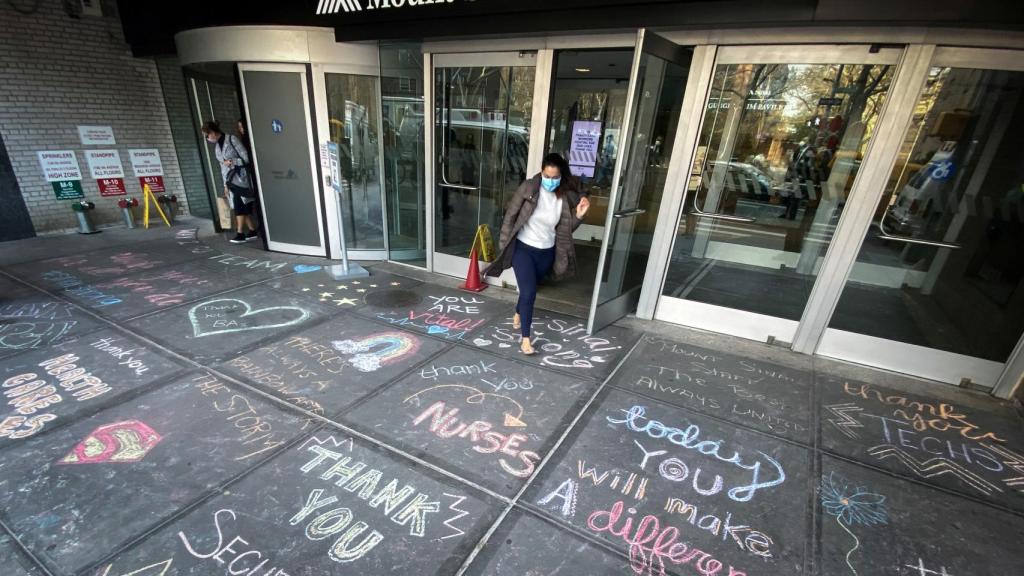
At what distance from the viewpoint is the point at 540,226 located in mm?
4215

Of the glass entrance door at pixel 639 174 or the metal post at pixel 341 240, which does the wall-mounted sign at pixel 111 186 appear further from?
the glass entrance door at pixel 639 174

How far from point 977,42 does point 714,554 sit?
4.45 metres

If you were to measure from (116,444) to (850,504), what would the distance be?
189 inches

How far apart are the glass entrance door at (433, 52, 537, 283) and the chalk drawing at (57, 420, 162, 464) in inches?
156

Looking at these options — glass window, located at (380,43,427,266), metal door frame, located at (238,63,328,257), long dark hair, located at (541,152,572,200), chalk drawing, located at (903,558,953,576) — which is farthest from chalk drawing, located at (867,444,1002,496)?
metal door frame, located at (238,63,328,257)

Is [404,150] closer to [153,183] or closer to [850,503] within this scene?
[153,183]

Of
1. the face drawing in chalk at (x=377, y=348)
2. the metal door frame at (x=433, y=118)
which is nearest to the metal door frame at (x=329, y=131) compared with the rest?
the metal door frame at (x=433, y=118)

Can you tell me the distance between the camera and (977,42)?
11.3 feet

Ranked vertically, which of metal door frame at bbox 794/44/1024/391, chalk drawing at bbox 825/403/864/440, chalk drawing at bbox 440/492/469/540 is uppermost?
metal door frame at bbox 794/44/1024/391

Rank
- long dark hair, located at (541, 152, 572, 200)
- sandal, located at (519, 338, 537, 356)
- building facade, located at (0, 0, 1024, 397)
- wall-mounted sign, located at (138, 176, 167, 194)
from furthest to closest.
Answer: wall-mounted sign, located at (138, 176, 167, 194) < sandal, located at (519, 338, 537, 356) < long dark hair, located at (541, 152, 572, 200) < building facade, located at (0, 0, 1024, 397)

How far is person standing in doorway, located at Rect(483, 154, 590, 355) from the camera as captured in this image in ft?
13.5

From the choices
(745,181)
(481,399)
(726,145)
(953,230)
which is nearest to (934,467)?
(953,230)

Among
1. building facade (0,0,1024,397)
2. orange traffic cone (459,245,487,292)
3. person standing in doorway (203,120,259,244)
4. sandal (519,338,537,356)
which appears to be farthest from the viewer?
person standing in doorway (203,120,259,244)

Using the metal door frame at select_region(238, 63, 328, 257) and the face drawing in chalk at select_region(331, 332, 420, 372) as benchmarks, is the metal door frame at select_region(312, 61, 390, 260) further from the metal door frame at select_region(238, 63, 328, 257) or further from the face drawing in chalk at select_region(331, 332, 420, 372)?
the face drawing in chalk at select_region(331, 332, 420, 372)
